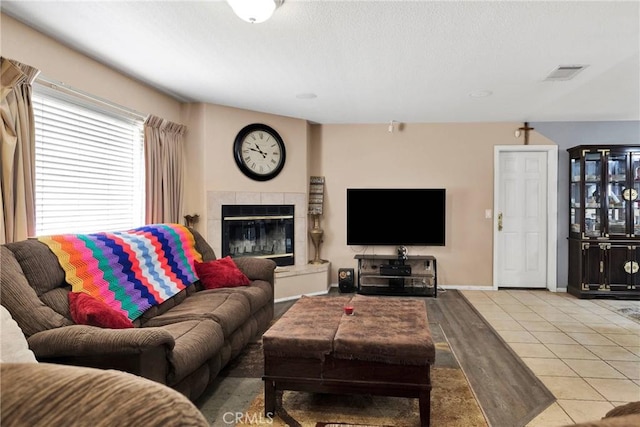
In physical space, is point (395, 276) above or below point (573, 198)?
below

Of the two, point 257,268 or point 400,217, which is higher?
point 400,217

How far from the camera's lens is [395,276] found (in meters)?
5.14

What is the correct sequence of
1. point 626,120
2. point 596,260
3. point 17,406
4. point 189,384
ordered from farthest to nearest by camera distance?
point 626,120 < point 596,260 < point 189,384 < point 17,406

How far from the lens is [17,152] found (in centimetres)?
236

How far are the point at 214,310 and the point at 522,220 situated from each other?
183 inches

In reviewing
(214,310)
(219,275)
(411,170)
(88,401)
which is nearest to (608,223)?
(411,170)

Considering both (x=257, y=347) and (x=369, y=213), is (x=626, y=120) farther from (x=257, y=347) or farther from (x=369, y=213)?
(x=257, y=347)

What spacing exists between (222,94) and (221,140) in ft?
2.12

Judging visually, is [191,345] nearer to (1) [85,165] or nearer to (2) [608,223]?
(1) [85,165]

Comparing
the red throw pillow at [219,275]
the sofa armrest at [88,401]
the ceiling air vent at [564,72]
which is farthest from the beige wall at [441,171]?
the sofa armrest at [88,401]

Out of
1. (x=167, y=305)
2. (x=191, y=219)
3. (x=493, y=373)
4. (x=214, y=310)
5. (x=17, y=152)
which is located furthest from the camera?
(x=191, y=219)

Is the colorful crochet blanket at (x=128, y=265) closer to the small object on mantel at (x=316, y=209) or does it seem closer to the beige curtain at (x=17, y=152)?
the beige curtain at (x=17, y=152)

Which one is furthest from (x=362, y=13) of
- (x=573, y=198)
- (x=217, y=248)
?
(x=573, y=198)

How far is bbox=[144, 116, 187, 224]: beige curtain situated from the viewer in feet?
12.5
